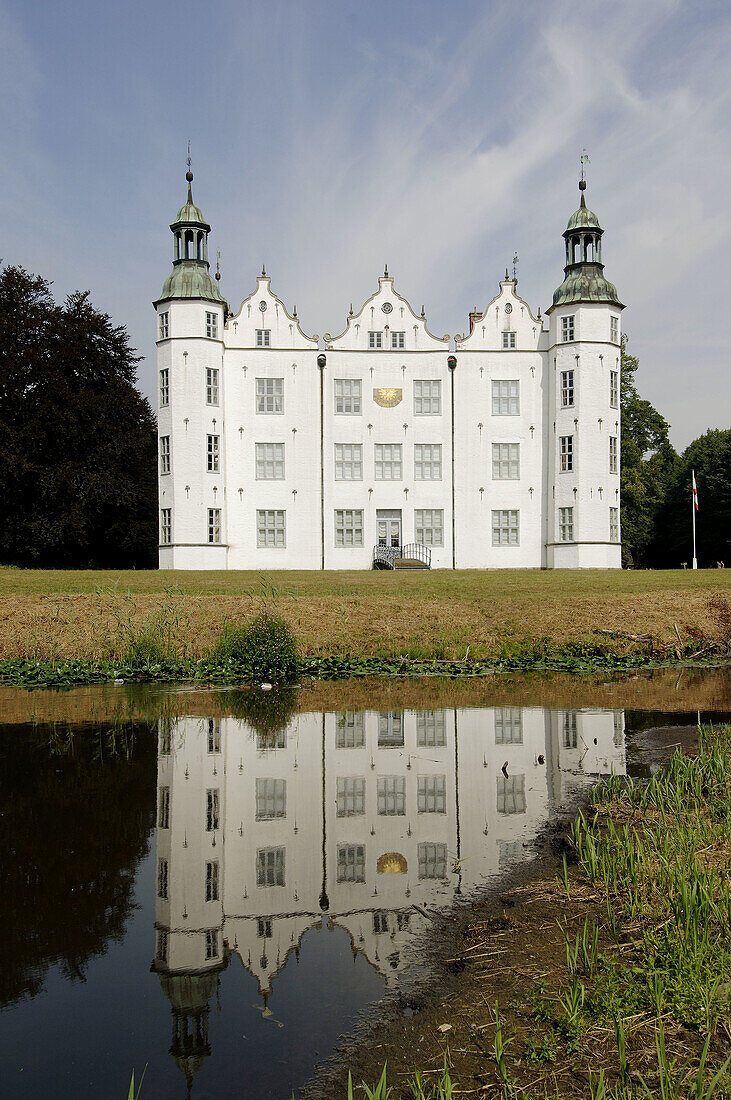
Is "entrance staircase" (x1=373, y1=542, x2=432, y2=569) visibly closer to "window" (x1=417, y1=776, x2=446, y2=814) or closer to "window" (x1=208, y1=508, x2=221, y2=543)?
"window" (x1=208, y1=508, x2=221, y2=543)

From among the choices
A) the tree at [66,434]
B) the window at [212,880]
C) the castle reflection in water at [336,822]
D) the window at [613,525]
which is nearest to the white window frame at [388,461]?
the window at [613,525]

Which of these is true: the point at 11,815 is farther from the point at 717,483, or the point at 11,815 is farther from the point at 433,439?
the point at 717,483

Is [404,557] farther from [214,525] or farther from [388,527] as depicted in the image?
[214,525]

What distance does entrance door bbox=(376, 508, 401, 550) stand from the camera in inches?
1641

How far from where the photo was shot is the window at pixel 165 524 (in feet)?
132

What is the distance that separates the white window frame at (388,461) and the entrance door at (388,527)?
5.35ft

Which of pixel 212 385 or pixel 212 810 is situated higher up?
pixel 212 385

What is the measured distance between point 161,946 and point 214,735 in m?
6.11

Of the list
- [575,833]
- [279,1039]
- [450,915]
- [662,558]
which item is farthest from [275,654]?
[662,558]

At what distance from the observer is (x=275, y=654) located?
16.7m

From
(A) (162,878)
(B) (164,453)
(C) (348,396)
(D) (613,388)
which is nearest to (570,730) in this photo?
(A) (162,878)

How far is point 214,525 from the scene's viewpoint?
40125 millimetres

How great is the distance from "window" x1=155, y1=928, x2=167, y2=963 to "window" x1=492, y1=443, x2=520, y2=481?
3815 centimetres

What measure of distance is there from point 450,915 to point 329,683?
10581 millimetres
